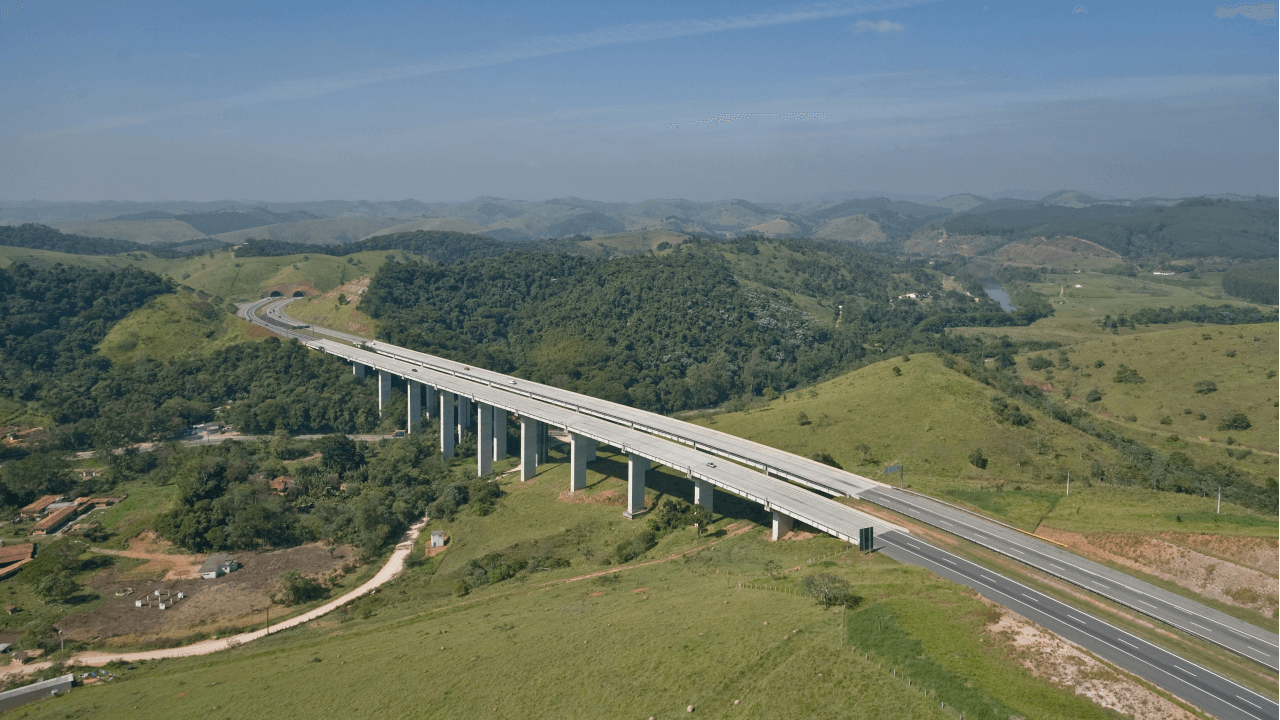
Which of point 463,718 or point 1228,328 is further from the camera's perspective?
point 1228,328

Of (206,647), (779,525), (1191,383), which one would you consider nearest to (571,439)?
(779,525)

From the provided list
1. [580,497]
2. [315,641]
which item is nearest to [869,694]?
[315,641]

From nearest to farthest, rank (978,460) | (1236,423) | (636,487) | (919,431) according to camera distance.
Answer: (636,487) < (978,460) < (919,431) < (1236,423)

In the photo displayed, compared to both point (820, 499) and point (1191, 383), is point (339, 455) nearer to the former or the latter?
point (820, 499)

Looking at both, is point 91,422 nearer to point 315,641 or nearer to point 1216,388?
point 315,641

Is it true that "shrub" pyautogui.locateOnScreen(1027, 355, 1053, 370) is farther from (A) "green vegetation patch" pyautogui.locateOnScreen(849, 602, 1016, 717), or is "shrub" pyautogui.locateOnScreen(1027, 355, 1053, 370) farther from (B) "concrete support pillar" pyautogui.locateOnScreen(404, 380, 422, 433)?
(A) "green vegetation patch" pyautogui.locateOnScreen(849, 602, 1016, 717)

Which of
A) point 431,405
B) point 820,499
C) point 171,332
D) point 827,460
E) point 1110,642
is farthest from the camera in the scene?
point 171,332

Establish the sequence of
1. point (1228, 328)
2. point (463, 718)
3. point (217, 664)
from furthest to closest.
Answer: point (1228, 328) < point (217, 664) < point (463, 718)
